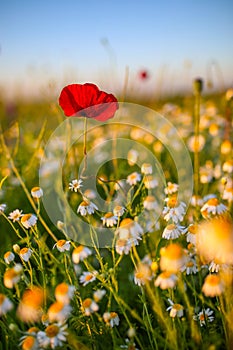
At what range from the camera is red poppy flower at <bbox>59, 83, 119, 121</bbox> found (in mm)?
1154

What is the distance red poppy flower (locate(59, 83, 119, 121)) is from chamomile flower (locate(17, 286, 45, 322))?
507 mm

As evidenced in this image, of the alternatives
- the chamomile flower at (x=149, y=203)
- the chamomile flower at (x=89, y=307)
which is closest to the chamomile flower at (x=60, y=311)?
the chamomile flower at (x=89, y=307)

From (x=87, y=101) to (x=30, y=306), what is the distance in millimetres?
563

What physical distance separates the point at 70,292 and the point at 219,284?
1.08 feet

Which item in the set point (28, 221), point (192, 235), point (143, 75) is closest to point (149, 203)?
point (192, 235)

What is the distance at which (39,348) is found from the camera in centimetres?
95

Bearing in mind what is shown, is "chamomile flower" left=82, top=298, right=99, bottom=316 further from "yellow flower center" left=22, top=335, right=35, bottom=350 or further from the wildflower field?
"yellow flower center" left=22, top=335, right=35, bottom=350

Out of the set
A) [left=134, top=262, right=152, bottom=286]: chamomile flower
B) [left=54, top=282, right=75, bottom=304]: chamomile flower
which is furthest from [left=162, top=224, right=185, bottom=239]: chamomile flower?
[left=54, top=282, right=75, bottom=304]: chamomile flower

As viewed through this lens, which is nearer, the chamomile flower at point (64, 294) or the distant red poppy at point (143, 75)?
the chamomile flower at point (64, 294)

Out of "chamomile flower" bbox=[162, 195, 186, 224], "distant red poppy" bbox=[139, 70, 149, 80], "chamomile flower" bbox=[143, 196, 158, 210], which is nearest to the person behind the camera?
"chamomile flower" bbox=[162, 195, 186, 224]

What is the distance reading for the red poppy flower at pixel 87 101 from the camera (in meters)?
1.15

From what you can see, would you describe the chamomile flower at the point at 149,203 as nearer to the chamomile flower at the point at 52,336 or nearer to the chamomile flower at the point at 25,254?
the chamomile flower at the point at 25,254

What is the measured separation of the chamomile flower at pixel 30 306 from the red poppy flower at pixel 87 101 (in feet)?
1.66

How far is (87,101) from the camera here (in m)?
1.18
